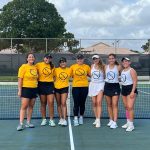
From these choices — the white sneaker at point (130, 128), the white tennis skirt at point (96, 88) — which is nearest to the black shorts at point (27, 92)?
the white tennis skirt at point (96, 88)

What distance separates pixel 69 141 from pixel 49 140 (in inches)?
16.6

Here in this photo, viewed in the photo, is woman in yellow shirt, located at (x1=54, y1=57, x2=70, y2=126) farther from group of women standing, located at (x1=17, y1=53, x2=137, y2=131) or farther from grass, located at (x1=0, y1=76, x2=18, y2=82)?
grass, located at (x1=0, y1=76, x2=18, y2=82)

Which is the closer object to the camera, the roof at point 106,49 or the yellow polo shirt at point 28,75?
the yellow polo shirt at point 28,75

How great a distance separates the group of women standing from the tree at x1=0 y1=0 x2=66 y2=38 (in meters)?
42.4

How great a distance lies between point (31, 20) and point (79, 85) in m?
45.7

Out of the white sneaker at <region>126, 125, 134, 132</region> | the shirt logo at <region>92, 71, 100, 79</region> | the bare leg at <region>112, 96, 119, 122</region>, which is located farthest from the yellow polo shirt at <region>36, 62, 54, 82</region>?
the white sneaker at <region>126, 125, 134, 132</region>

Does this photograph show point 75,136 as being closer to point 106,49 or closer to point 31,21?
point 106,49

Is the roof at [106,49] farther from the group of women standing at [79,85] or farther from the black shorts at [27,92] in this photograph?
the black shorts at [27,92]

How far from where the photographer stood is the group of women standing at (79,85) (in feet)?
32.9

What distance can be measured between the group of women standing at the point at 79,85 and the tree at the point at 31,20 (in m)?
42.4

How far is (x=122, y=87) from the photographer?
10.2 meters

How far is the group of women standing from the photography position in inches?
395

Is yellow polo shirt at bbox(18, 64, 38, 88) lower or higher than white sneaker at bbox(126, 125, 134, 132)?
higher

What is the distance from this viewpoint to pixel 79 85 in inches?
420
